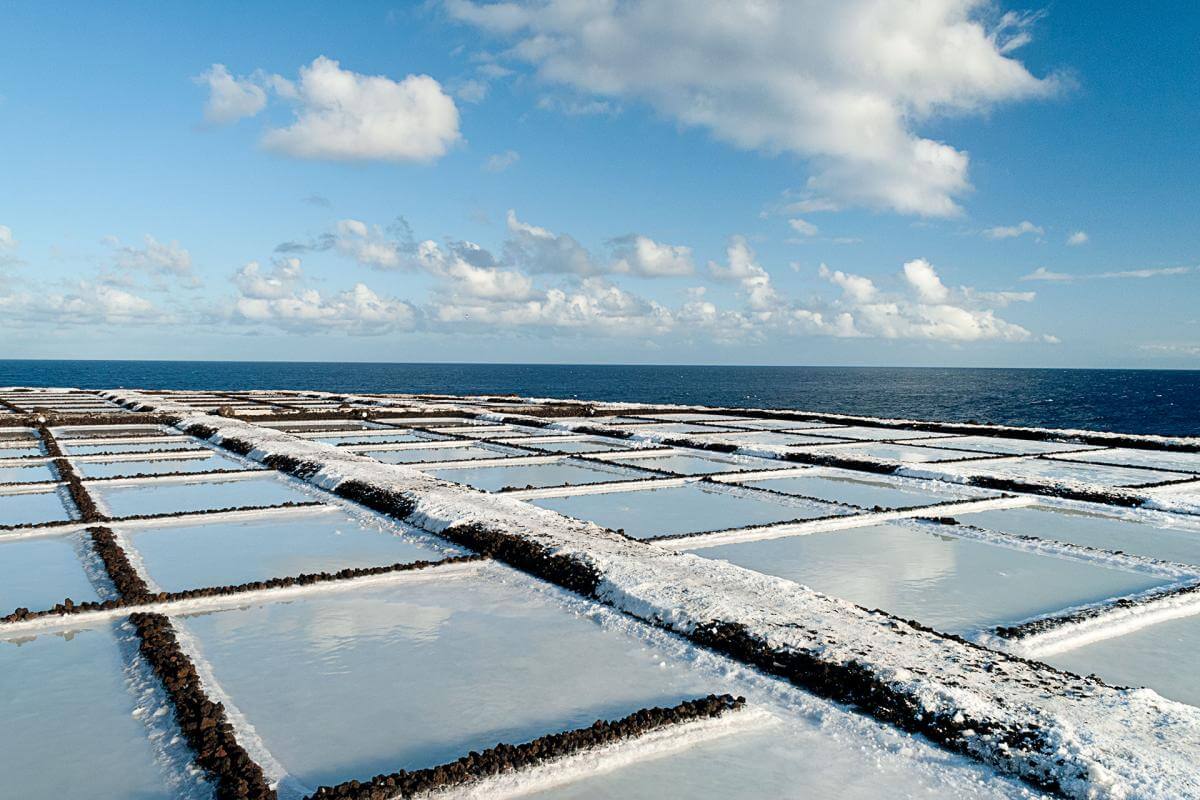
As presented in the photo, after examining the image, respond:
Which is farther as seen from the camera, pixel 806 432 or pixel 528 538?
pixel 806 432

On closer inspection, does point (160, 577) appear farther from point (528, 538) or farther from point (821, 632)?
point (821, 632)

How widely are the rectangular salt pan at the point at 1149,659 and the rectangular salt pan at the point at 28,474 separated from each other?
10.1m

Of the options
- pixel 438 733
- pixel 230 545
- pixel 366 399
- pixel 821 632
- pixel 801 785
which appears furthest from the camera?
pixel 366 399

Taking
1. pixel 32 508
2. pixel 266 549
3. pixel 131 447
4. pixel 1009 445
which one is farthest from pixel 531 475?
pixel 1009 445

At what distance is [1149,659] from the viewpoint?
4.20 metres

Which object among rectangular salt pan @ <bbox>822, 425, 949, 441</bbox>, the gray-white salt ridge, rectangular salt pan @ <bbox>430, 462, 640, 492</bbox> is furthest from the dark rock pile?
rectangular salt pan @ <bbox>822, 425, 949, 441</bbox>

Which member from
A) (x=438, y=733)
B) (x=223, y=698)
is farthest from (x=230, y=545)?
(x=438, y=733)

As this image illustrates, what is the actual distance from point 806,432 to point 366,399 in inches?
583

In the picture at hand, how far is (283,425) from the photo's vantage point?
17.0 m

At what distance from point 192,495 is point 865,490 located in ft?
24.1

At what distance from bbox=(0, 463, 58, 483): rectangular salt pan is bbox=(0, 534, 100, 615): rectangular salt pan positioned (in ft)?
11.9

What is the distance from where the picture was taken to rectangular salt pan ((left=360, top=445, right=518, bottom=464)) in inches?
471

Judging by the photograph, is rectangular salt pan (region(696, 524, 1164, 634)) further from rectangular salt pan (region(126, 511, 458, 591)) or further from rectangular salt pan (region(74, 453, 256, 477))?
rectangular salt pan (region(74, 453, 256, 477))

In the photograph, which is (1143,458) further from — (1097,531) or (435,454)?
(435,454)
